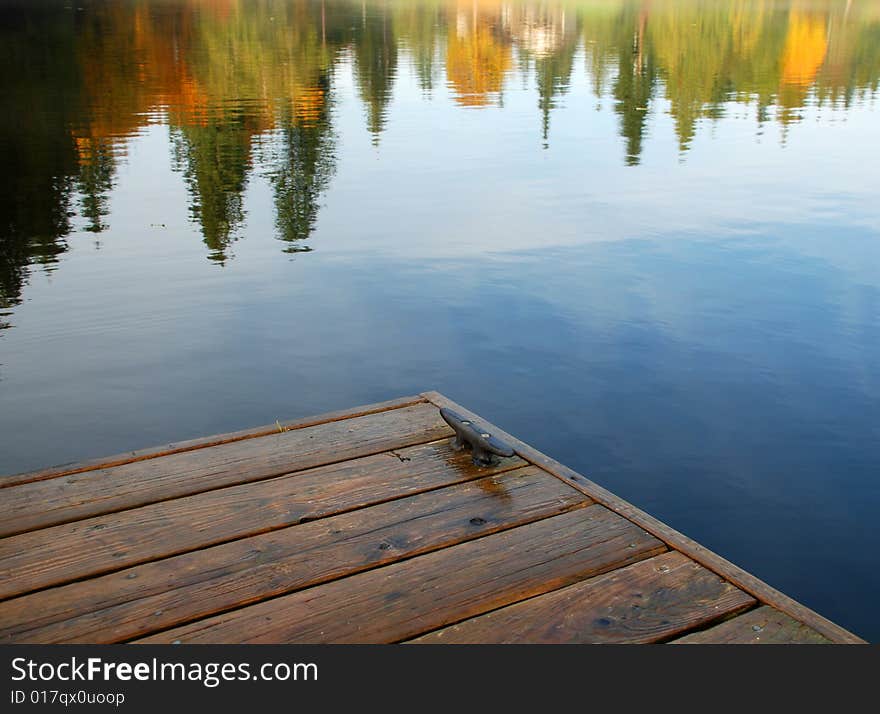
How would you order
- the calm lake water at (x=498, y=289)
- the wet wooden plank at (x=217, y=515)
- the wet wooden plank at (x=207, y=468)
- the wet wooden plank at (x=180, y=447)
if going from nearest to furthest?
1. the wet wooden plank at (x=217, y=515)
2. the wet wooden plank at (x=207, y=468)
3. the wet wooden plank at (x=180, y=447)
4. the calm lake water at (x=498, y=289)

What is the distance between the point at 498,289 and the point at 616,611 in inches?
345

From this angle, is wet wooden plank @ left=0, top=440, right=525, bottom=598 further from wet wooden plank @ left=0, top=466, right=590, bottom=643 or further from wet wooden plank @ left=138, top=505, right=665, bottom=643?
wet wooden plank @ left=138, top=505, right=665, bottom=643

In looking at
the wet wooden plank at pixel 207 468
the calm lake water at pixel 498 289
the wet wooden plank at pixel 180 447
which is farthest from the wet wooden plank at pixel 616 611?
Answer: the wet wooden plank at pixel 180 447

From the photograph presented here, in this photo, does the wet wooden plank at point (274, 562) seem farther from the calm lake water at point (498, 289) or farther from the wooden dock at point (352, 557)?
the calm lake water at point (498, 289)

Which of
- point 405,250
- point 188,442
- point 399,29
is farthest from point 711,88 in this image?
point 399,29

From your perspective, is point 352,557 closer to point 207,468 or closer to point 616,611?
point 616,611

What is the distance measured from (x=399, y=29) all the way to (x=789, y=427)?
91.8 meters

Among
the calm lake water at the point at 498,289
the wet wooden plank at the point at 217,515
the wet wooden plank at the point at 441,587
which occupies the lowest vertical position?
the calm lake water at the point at 498,289

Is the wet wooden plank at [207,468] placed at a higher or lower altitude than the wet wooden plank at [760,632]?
lower

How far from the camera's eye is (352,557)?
4.59 meters

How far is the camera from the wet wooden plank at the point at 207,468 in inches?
202

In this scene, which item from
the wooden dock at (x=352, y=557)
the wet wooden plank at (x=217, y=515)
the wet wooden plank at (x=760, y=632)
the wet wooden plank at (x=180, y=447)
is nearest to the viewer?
the wet wooden plank at (x=760, y=632)

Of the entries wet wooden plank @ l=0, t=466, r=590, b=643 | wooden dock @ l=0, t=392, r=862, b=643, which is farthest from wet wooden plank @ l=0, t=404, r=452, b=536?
wet wooden plank @ l=0, t=466, r=590, b=643

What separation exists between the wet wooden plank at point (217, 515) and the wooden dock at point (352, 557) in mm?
12
